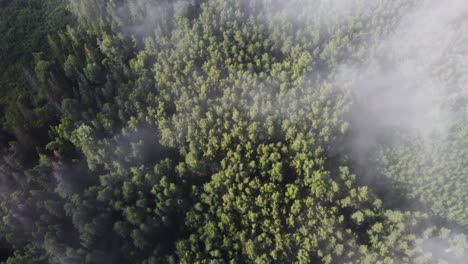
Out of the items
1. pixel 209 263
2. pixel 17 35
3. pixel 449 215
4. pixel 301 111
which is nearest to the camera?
pixel 209 263

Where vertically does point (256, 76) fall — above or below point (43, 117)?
above

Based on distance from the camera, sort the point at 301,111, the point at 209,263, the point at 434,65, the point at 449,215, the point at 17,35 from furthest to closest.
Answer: the point at 17,35, the point at 434,65, the point at 301,111, the point at 449,215, the point at 209,263

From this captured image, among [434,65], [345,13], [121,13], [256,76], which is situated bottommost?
[256,76]

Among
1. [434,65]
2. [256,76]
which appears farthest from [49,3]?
[434,65]

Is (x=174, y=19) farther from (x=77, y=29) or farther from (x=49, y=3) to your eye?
(x=49, y=3)

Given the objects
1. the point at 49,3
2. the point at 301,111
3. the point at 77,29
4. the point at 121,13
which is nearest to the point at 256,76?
the point at 301,111

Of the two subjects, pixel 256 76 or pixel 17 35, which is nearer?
pixel 256 76
